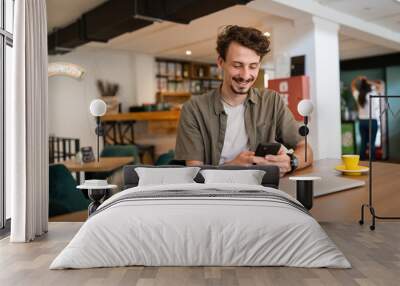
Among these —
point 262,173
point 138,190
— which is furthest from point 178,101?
point 138,190

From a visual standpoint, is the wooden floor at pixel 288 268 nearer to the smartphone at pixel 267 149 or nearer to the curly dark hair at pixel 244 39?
the smartphone at pixel 267 149

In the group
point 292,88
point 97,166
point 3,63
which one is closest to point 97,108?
point 97,166

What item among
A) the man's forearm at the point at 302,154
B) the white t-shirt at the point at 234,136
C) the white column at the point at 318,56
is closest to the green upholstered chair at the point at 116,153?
the white t-shirt at the point at 234,136

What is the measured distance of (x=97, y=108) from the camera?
430 centimetres

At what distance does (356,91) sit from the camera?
4.73 meters

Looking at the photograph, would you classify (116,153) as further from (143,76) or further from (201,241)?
(201,241)

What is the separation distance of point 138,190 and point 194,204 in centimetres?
58

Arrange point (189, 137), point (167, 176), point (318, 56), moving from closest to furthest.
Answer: point (167, 176) < point (189, 137) < point (318, 56)

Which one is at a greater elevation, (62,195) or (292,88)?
(292,88)

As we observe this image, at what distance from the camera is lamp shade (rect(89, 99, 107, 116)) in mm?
4273

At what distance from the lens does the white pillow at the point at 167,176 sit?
3758mm

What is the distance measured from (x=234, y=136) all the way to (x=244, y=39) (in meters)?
0.88

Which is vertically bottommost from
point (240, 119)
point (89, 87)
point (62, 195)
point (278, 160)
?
point (62, 195)

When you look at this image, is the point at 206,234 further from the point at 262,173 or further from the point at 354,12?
the point at 354,12
